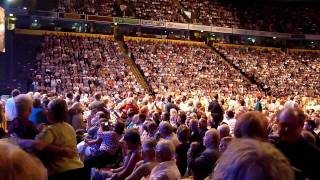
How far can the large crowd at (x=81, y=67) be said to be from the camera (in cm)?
2528

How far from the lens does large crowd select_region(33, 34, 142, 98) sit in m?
25.3

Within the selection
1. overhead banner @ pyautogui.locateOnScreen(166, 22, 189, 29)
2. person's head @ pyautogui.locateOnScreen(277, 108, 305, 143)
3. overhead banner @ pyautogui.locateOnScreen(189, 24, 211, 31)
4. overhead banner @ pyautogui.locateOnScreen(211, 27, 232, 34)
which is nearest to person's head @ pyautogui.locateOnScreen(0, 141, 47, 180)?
person's head @ pyautogui.locateOnScreen(277, 108, 305, 143)

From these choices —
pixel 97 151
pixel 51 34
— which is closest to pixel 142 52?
pixel 51 34

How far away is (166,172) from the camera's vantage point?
5207mm

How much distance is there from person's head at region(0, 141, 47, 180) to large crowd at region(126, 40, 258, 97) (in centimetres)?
2601

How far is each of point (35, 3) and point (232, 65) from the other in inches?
510

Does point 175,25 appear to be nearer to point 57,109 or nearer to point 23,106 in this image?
point 57,109

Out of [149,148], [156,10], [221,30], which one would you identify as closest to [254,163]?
[149,148]

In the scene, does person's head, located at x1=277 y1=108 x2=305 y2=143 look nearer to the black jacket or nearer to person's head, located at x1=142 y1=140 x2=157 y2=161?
the black jacket

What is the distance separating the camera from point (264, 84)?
33.9 m

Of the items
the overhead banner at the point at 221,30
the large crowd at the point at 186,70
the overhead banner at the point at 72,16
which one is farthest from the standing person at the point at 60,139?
the overhead banner at the point at 221,30

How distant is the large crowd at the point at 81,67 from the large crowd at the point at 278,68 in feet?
30.9

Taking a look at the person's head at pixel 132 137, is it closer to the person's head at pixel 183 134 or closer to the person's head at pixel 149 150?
the person's head at pixel 149 150

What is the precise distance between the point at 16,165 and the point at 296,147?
288 centimetres
